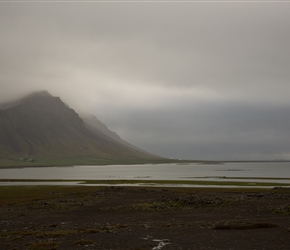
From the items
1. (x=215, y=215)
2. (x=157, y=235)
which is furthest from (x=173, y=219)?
(x=157, y=235)

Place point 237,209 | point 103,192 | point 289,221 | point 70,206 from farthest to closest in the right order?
point 103,192 → point 70,206 → point 237,209 → point 289,221

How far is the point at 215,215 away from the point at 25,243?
24.4 metres

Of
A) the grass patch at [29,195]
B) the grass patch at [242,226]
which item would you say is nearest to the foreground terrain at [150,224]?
the grass patch at [242,226]

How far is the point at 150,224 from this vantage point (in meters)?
42.6

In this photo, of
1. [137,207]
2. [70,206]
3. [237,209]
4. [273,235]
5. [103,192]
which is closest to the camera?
[273,235]

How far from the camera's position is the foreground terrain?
31.8 meters

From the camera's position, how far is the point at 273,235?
3416 centimetres

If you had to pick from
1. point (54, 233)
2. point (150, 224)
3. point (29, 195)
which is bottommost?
point (29, 195)

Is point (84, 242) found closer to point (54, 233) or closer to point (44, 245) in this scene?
point (44, 245)

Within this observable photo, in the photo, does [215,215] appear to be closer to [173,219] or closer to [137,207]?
[173,219]

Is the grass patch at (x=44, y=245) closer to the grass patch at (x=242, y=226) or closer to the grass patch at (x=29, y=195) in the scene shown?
the grass patch at (x=242, y=226)

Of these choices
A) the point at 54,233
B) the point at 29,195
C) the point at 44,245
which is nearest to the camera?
the point at 44,245

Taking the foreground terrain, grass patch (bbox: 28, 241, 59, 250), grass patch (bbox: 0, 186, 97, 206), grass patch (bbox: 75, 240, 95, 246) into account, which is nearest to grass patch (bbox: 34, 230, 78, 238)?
the foreground terrain

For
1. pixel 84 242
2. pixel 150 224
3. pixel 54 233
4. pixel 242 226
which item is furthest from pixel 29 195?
pixel 242 226
